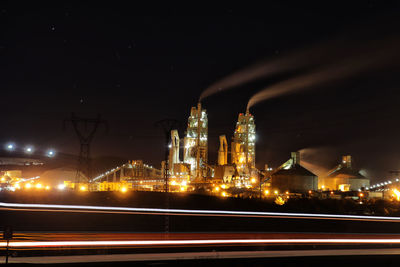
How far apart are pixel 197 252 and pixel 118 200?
3172 centimetres

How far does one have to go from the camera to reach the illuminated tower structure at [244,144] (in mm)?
93812

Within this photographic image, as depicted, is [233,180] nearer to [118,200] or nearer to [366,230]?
[118,200]

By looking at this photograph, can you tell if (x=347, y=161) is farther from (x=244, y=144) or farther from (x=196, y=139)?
(x=196, y=139)

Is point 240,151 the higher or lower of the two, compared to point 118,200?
higher

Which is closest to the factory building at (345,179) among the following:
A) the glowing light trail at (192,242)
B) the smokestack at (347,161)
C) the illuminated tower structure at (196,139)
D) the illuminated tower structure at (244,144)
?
the smokestack at (347,161)

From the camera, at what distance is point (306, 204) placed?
1848 inches

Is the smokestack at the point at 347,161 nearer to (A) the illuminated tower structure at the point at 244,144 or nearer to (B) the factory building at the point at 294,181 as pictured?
(B) the factory building at the point at 294,181

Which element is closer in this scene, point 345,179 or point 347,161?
point 345,179

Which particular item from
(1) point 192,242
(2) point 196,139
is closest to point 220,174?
(2) point 196,139

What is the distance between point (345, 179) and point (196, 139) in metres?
39.5

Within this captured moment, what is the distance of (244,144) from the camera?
94.8m

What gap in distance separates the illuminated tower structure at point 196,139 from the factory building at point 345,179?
33.1 meters

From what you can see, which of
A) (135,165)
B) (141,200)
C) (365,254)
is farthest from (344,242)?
(135,165)

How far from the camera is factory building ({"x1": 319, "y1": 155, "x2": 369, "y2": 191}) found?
90.9 m
